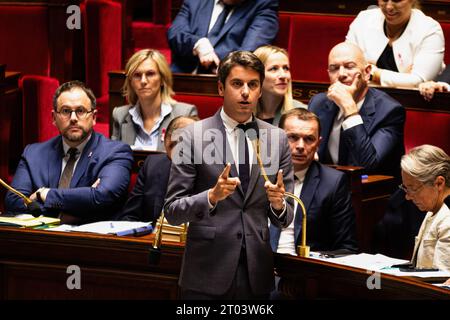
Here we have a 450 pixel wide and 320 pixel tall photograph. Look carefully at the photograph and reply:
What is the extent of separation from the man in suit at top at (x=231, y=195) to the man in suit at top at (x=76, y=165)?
2.05 feet

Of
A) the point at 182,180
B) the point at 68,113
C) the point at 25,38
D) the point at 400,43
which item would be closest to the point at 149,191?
the point at 68,113

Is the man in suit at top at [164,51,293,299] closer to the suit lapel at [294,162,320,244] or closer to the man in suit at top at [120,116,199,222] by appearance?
the suit lapel at [294,162,320,244]

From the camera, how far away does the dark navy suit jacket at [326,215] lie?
1835 mm

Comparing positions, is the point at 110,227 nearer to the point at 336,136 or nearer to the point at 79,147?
the point at 79,147

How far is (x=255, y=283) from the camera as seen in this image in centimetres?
143

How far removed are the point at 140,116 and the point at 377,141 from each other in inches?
26.0

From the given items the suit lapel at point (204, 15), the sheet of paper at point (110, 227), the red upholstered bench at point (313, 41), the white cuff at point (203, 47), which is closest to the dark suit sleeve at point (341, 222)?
the sheet of paper at point (110, 227)

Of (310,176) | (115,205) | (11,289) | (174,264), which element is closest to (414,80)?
(310,176)

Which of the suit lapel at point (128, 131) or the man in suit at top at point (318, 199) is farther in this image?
the suit lapel at point (128, 131)

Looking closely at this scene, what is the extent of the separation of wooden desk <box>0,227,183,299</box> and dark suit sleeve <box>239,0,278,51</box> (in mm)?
967

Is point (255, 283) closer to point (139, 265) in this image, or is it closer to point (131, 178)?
point (139, 265)

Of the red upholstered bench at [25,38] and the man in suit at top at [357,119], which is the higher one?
the red upholstered bench at [25,38]

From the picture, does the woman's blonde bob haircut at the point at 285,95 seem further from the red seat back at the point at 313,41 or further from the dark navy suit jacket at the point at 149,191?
the red seat back at the point at 313,41

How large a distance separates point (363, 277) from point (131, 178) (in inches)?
33.6
